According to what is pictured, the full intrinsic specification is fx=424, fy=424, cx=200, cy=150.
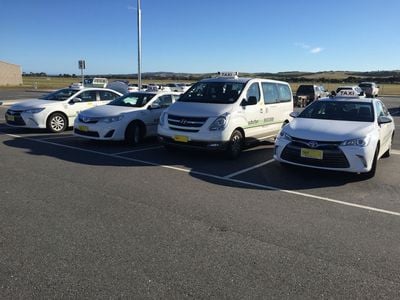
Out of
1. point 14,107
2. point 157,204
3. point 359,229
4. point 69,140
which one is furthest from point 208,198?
point 14,107

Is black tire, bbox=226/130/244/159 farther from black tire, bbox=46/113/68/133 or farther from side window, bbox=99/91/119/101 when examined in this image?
side window, bbox=99/91/119/101

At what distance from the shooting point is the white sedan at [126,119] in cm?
1092

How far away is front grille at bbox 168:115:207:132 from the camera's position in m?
9.23

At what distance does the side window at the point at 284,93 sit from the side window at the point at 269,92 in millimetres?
278

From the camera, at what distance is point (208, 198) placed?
250 inches

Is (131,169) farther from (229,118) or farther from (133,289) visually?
(133,289)

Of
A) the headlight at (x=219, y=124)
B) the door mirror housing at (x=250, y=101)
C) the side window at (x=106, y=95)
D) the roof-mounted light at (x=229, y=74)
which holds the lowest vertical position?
the headlight at (x=219, y=124)

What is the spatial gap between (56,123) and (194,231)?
31.9 ft

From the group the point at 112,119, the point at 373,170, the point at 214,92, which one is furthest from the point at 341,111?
the point at 112,119

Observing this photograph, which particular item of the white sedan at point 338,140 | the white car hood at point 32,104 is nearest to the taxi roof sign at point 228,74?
the white sedan at point 338,140

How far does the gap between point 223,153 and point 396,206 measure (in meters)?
4.18

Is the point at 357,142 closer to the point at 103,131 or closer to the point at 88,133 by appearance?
the point at 103,131

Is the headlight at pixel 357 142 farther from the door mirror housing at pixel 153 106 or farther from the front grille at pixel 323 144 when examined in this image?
the door mirror housing at pixel 153 106

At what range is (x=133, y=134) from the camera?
11.4 m
